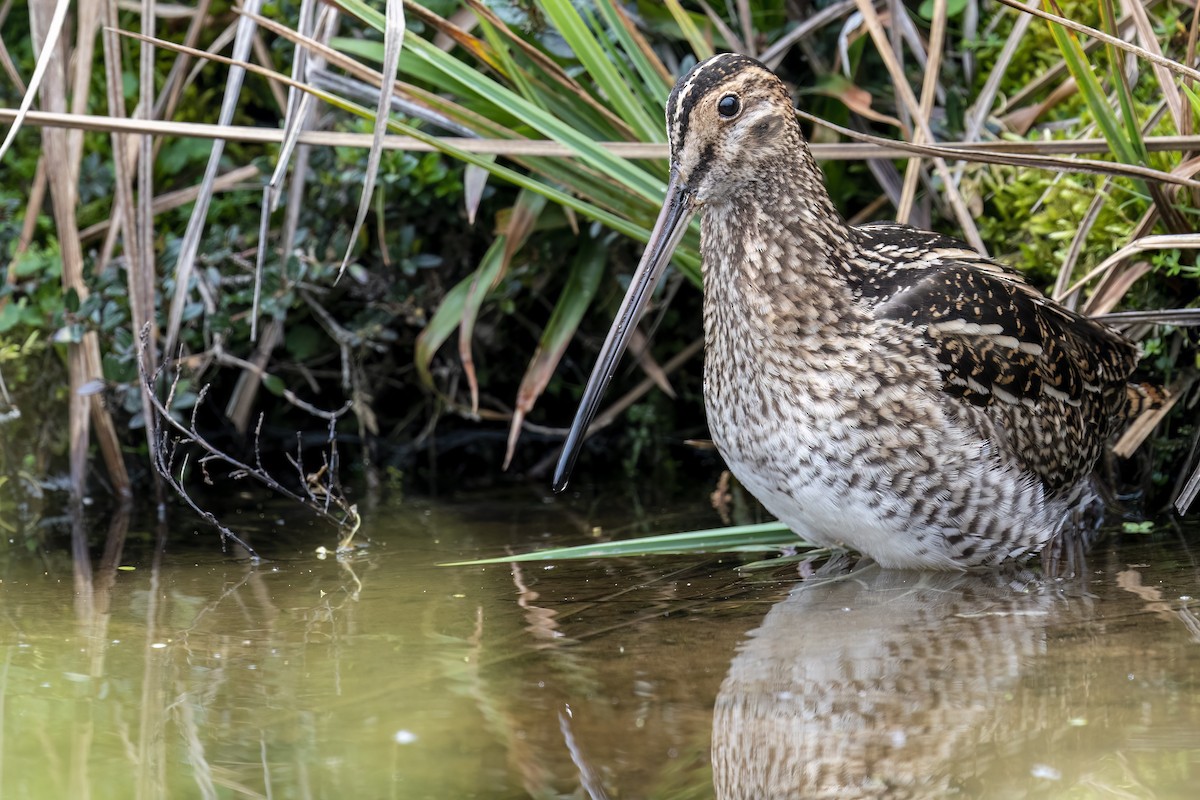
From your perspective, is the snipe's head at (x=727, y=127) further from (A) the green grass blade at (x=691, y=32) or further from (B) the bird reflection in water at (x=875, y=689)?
(B) the bird reflection in water at (x=875, y=689)

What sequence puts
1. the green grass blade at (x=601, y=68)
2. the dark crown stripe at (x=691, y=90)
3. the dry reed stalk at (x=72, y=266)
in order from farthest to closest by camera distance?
the dry reed stalk at (x=72, y=266), the green grass blade at (x=601, y=68), the dark crown stripe at (x=691, y=90)

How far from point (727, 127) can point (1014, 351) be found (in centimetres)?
92

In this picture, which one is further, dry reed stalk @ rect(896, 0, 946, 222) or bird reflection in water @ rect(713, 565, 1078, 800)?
dry reed stalk @ rect(896, 0, 946, 222)

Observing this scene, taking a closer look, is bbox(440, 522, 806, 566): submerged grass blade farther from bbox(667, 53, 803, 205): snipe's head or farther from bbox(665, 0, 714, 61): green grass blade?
bbox(665, 0, 714, 61): green grass blade

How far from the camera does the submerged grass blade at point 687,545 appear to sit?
3.56m

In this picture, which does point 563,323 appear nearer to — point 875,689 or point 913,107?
point 913,107

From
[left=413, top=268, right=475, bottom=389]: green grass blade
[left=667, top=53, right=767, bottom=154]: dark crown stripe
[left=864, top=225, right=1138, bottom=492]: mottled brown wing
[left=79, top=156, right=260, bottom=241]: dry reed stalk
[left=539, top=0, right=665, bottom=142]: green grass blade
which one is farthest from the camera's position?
[left=79, top=156, right=260, bottom=241]: dry reed stalk

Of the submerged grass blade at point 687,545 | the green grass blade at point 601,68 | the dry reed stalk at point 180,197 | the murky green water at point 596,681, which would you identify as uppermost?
the green grass blade at point 601,68

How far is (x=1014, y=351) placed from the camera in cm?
353

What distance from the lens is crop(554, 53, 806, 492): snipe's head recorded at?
3.38 metres

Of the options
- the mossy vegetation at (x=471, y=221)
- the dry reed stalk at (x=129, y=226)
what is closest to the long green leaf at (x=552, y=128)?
the mossy vegetation at (x=471, y=221)

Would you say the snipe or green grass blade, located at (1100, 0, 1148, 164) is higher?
green grass blade, located at (1100, 0, 1148, 164)

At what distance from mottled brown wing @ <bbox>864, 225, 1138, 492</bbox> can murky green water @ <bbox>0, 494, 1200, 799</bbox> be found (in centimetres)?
33

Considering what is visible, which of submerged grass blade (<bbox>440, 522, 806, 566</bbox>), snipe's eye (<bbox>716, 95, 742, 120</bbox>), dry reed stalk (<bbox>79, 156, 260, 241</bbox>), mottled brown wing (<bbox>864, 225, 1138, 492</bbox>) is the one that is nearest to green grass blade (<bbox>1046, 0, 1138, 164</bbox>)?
mottled brown wing (<bbox>864, 225, 1138, 492</bbox>)
